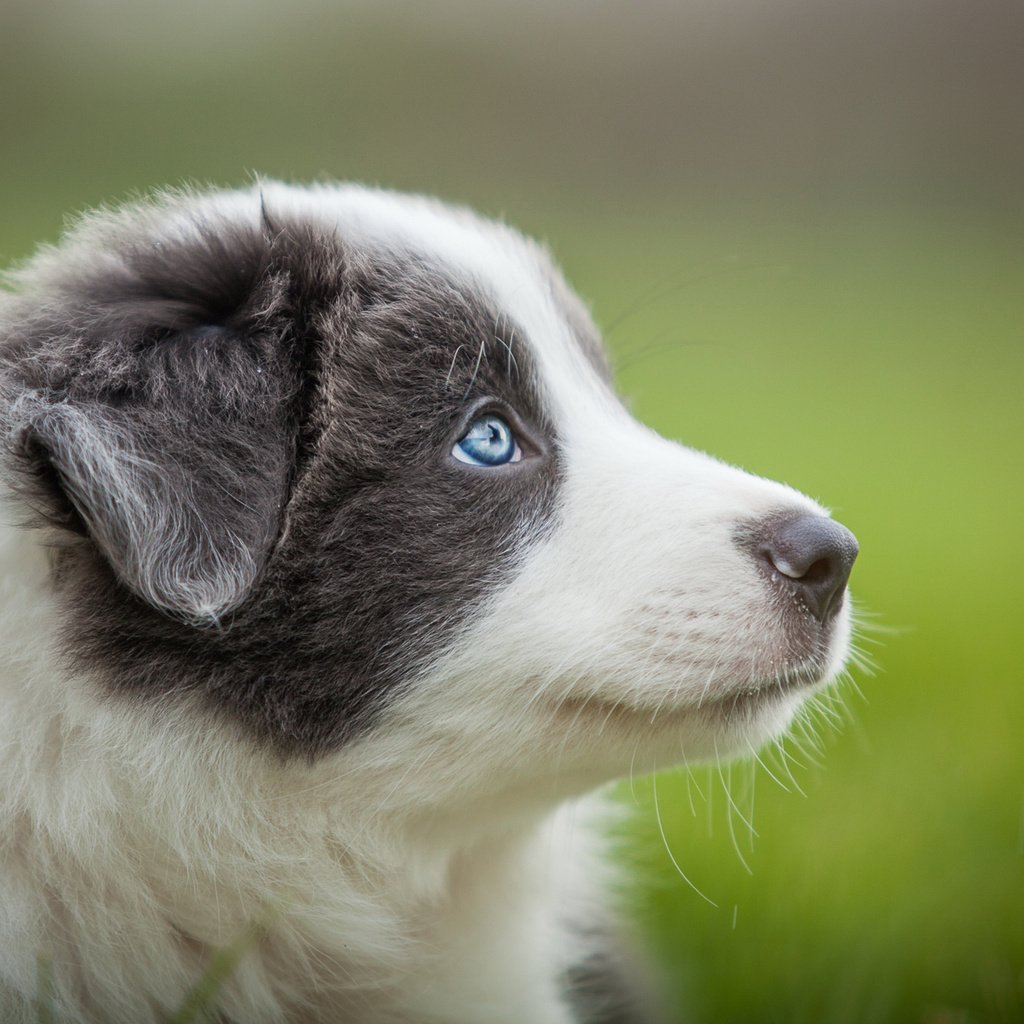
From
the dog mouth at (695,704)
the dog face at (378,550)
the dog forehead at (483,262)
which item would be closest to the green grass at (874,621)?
the dog mouth at (695,704)

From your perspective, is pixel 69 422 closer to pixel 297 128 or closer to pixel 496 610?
pixel 496 610

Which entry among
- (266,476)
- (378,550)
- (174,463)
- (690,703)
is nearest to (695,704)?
(690,703)

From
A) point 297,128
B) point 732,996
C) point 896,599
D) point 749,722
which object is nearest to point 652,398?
point 896,599

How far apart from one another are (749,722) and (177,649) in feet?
3.77

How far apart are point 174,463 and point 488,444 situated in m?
0.67

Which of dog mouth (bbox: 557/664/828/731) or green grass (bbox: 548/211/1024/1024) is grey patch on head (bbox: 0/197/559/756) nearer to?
dog mouth (bbox: 557/664/828/731)

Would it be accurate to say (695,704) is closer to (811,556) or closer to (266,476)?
(811,556)

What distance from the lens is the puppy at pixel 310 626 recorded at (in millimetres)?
2469

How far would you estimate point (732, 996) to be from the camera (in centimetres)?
354

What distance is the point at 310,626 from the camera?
2.54 meters

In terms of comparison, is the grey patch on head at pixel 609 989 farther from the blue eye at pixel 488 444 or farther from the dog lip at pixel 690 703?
the blue eye at pixel 488 444

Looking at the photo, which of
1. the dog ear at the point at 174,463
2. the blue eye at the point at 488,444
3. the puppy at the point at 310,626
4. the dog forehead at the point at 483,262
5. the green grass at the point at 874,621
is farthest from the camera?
the green grass at the point at 874,621

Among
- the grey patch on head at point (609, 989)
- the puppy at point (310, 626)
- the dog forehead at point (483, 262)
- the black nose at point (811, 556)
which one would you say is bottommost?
Result: the grey patch on head at point (609, 989)

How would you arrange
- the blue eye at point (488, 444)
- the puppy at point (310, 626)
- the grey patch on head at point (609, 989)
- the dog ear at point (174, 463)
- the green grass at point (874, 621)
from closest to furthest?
the dog ear at point (174, 463), the puppy at point (310, 626), the blue eye at point (488, 444), the grey patch on head at point (609, 989), the green grass at point (874, 621)
